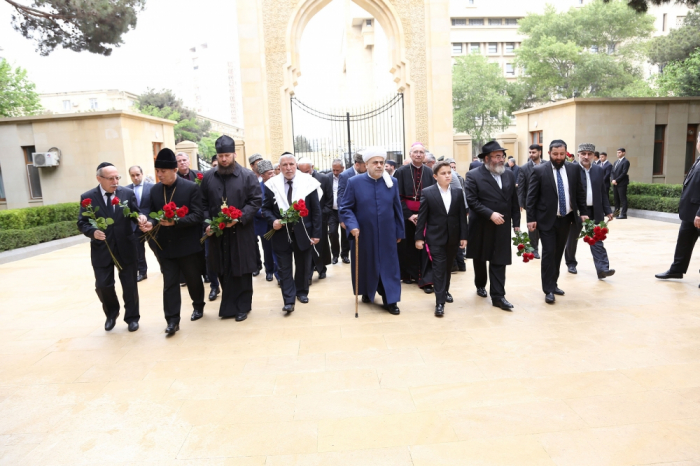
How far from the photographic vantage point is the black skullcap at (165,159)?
18.0 feet

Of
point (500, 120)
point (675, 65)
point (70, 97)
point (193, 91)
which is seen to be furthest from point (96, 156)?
point (193, 91)

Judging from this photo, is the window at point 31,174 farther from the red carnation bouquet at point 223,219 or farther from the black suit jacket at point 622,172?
the black suit jacket at point 622,172

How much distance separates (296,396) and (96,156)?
1442 centimetres

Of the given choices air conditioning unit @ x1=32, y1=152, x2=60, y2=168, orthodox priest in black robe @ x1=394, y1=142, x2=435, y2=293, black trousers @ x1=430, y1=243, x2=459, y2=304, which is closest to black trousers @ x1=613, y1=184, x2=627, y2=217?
orthodox priest in black robe @ x1=394, y1=142, x2=435, y2=293

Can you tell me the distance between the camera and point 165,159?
5512 mm

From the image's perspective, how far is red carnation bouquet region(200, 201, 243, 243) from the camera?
5.59 m

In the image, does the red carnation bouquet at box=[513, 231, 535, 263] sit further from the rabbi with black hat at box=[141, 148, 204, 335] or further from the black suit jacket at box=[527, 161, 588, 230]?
the rabbi with black hat at box=[141, 148, 204, 335]

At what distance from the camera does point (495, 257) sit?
603 centimetres

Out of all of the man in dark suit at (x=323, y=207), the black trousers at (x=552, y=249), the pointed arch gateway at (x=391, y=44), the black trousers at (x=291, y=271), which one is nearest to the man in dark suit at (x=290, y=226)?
the black trousers at (x=291, y=271)

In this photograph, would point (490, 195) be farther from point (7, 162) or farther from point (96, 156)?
point (7, 162)

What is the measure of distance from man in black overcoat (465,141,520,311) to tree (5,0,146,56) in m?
11.0

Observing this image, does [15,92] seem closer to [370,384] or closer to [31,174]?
[31,174]

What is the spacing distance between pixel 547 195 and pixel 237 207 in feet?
12.5

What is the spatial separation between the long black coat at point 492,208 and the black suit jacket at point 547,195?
32 cm
